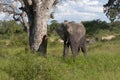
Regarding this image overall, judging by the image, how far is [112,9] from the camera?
45.8 metres

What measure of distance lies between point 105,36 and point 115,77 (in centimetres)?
2996

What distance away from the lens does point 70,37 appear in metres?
14.8

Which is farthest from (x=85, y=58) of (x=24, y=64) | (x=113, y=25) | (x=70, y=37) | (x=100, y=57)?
(x=113, y=25)

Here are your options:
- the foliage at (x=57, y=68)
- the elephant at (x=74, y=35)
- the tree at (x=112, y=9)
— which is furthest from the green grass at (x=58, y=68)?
the tree at (x=112, y=9)

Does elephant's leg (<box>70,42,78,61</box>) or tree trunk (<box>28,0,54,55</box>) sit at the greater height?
tree trunk (<box>28,0,54,55</box>)

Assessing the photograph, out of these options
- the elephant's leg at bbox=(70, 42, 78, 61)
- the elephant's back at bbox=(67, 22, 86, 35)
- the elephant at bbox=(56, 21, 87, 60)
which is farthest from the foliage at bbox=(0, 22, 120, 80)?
the elephant's back at bbox=(67, 22, 86, 35)

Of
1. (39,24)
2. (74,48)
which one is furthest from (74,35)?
(39,24)

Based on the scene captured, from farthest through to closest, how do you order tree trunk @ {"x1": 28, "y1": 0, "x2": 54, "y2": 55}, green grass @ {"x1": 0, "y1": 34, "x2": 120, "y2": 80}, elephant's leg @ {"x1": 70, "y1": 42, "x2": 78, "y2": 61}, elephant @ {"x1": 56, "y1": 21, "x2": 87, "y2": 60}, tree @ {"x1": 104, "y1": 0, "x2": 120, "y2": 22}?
tree @ {"x1": 104, "y1": 0, "x2": 120, "y2": 22} → elephant @ {"x1": 56, "y1": 21, "x2": 87, "y2": 60} → elephant's leg @ {"x1": 70, "y1": 42, "x2": 78, "y2": 61} → tree trunk @ {"x1": 28, "y1": 0, "x2": 54, "y2": 55} → green grass @ {"x1": 0, "y1": 34, "x2": 120, "y2": 80}

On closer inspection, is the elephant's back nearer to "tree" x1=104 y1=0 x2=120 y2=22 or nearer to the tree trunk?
the tree trunk

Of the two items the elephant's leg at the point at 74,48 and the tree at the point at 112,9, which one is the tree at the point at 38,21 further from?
the tree at the point at 112,9

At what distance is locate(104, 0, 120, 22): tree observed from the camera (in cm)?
4488

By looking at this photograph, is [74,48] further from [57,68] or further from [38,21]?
[57,68]

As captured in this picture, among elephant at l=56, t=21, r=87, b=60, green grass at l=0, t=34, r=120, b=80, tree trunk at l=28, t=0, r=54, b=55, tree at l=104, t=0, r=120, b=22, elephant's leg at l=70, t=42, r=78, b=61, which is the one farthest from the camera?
tree at l=104, t=0, r=120, b=22

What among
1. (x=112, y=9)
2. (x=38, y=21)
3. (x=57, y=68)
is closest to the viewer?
(x=57, y=68)
